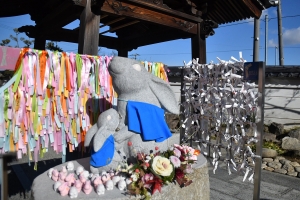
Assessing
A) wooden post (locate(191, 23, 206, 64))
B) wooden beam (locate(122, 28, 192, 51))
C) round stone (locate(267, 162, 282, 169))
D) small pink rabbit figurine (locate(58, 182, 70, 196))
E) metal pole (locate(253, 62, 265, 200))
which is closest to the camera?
small pink rabbit figurine (locate(58, 182, 70, 196))

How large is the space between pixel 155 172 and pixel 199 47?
355 centimetres

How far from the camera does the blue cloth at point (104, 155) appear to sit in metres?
2.41

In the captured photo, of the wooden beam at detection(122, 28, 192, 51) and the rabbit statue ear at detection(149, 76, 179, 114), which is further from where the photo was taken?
the wooden beam at detection(122, 28, 192, 51)

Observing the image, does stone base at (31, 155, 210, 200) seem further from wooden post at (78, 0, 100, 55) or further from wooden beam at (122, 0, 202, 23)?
wooden beam at (122, 0, 202, 23)

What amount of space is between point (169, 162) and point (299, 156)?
434 cm

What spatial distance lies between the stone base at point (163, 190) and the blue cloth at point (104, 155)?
0.30 metres

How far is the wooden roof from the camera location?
13.6ft

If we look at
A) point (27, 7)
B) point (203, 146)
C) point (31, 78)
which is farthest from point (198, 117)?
point (27, 7)

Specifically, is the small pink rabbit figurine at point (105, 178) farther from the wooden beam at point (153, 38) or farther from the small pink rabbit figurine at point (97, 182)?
the wooden beam at point (153, 38)

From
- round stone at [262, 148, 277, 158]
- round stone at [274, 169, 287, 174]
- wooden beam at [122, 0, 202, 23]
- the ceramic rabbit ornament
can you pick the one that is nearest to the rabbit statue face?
the ceramic rabbit ornament

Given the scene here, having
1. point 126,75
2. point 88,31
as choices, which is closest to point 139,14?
point 88,31

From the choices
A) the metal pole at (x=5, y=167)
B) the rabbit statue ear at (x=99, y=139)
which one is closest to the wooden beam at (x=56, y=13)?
the rabbit statue ear at (x=99, y=139)

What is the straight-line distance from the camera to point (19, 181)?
421 centimetres

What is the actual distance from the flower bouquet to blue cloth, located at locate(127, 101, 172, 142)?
0.17 m
